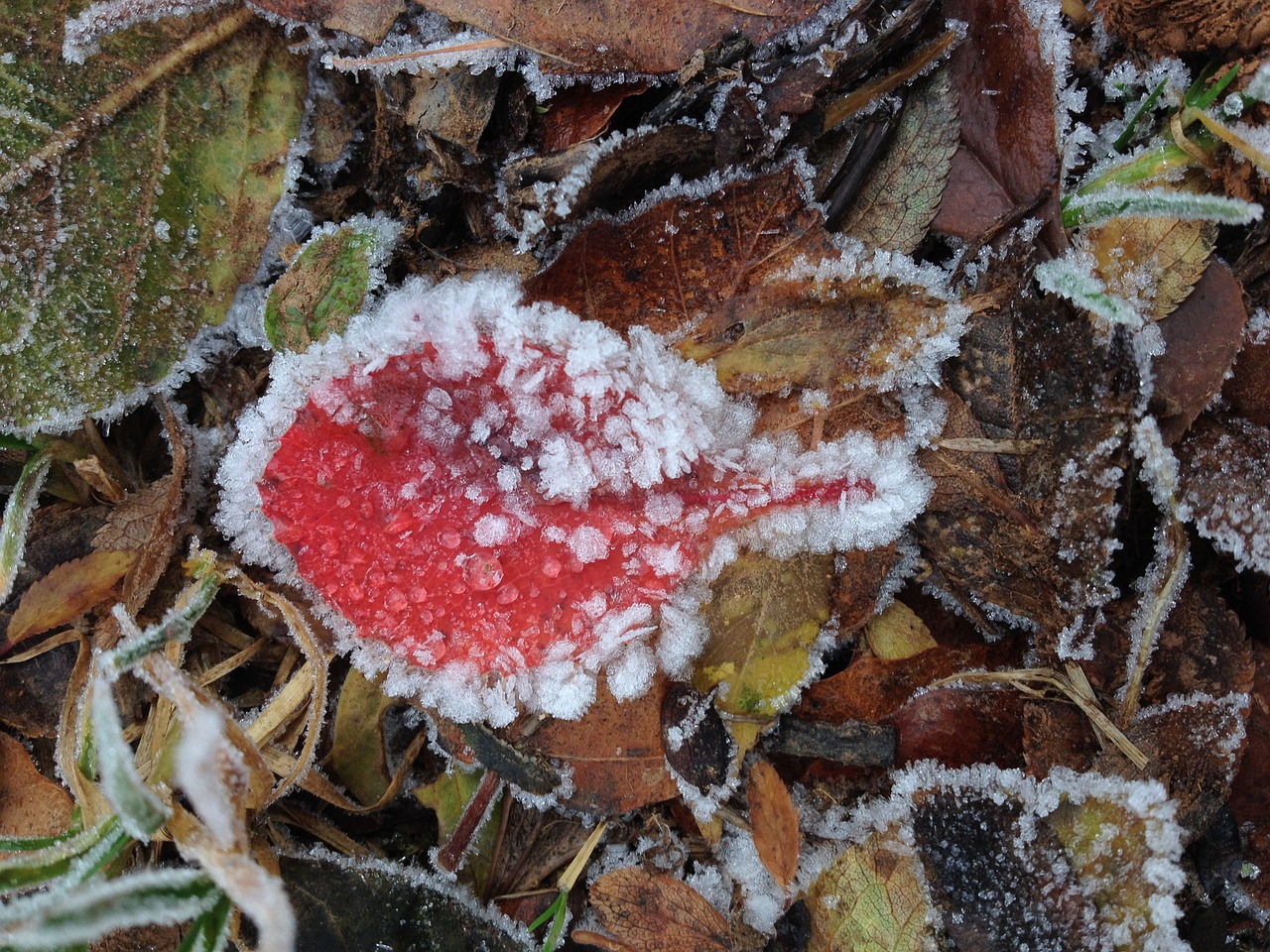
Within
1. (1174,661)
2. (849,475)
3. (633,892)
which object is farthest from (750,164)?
(633,892)

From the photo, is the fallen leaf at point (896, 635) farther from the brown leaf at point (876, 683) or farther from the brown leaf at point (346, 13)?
the brown leaf at point (346, 13)

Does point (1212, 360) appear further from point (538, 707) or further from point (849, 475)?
point (538, 707)

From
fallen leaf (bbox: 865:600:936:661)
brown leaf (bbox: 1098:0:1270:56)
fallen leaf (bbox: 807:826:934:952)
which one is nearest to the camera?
brown leaf (bbox: 1098:0:1270:56)

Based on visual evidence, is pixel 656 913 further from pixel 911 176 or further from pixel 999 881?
pixel 911 176

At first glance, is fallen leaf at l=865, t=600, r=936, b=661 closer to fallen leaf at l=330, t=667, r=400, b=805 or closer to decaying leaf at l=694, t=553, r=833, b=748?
decaying leaf at l=694, t=553, r=833, b=748

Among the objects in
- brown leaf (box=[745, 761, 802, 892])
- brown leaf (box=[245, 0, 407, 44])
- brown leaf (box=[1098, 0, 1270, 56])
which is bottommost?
brown leaf (box=[745, 761, 802, 892])

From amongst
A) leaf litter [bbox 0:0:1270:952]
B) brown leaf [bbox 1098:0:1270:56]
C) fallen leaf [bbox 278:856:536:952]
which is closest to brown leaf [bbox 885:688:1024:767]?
leaf litter [bbox 0:0:1270:952]

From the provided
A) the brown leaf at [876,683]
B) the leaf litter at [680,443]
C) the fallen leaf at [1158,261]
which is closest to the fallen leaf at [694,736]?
the leaf litter at [680,443]
